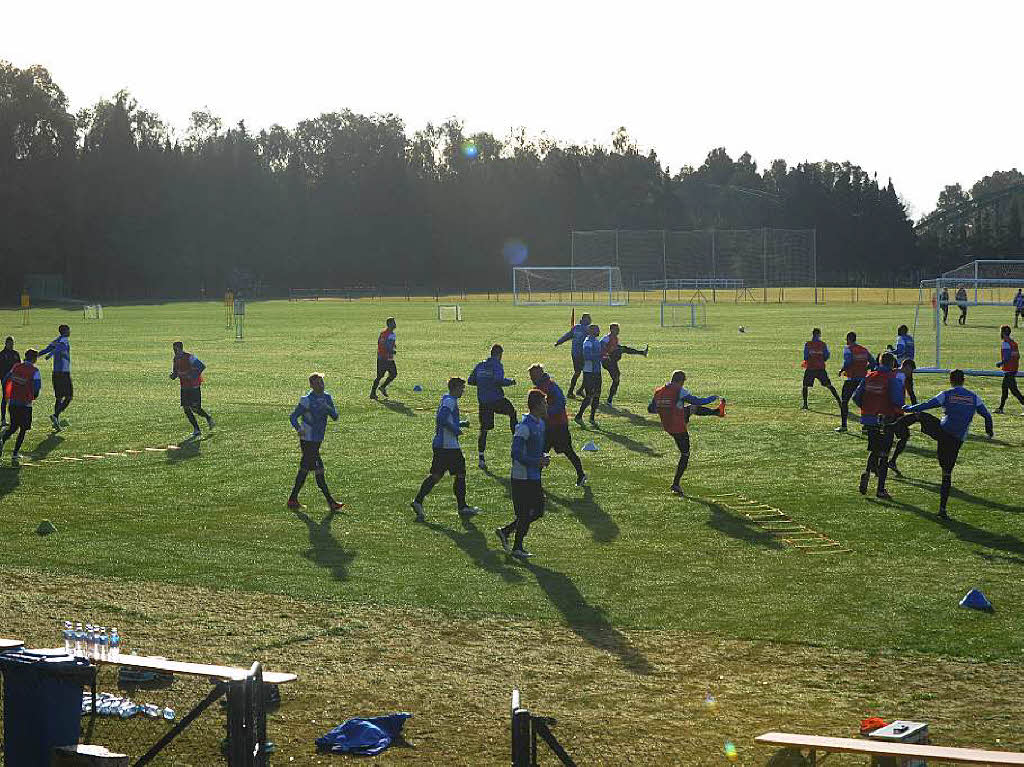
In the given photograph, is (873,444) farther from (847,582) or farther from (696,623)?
(696,623)

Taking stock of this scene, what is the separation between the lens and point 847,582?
14.2 meters

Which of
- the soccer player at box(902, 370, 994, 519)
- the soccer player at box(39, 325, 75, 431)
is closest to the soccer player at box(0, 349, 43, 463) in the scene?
the soccer player at box(39, 325, 75, 431)

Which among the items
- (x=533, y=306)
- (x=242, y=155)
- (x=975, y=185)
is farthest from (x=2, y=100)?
(x=975, y=185)

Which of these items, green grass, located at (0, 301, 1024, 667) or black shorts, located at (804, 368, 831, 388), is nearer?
green grass, located at (0, 301, 1024, 667)

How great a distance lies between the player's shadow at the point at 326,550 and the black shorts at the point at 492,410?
152 inches

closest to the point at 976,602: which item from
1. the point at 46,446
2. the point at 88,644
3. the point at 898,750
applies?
the point at 898,750

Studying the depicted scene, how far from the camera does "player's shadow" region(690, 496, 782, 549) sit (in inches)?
637

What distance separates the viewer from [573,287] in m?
90.8

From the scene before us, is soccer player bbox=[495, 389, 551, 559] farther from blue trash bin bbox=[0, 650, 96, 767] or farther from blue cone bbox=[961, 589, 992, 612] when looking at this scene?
blue trash bin bbox=[0, 650, 96, 767]

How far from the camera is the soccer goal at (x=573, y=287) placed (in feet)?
288

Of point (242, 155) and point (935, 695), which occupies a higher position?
point (242, 155)

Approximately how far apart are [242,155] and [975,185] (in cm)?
12829

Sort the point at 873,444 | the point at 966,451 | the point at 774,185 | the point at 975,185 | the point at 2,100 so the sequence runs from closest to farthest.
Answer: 1. the point at 873,444
2. the point at 966,451
3. the point at 2,100
4. the point at 774,185
5. the point at 975,185

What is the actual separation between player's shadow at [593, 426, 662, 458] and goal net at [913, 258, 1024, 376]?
48.3 ft
